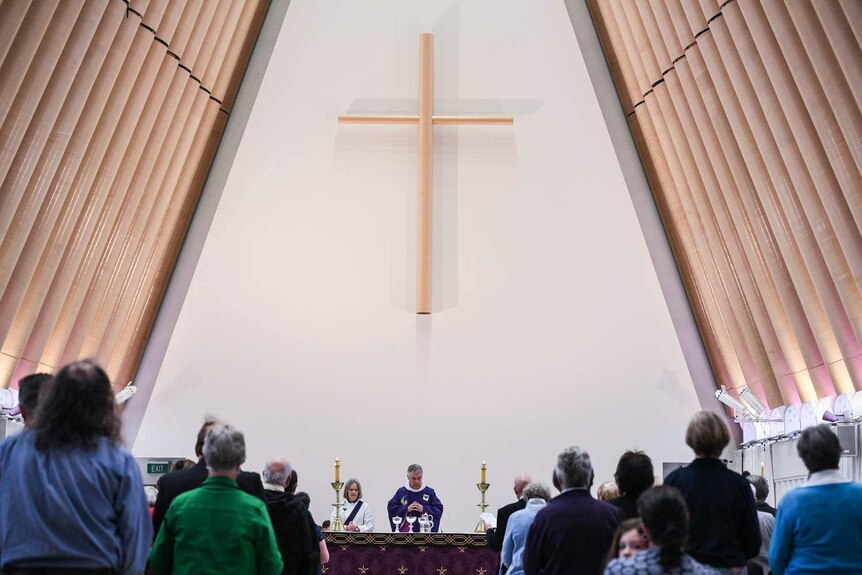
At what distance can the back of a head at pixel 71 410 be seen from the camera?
3.24 metres

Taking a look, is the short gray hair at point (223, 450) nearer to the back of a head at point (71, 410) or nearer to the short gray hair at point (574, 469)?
the back of a head at point (71, 410)

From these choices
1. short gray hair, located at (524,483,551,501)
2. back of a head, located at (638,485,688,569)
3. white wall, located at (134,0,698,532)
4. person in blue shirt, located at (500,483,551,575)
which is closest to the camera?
back of a head, located at (638,485,688,569)

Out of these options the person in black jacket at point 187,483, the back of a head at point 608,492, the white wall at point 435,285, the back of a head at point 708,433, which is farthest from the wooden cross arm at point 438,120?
the back of a head at point 708,433

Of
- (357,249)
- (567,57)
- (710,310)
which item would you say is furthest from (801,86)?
(357,249)

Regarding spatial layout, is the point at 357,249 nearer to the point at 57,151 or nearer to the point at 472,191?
the point at 472,191

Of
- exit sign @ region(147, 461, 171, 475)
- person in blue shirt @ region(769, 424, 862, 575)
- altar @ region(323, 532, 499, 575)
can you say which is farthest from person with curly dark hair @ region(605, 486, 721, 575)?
exit sign @ region(147, 461, 171, 475)


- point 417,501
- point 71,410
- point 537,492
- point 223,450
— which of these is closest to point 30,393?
point 71,410

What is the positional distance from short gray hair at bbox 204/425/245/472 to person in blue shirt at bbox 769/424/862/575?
7.07 ft

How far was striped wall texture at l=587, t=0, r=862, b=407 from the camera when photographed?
305 inches

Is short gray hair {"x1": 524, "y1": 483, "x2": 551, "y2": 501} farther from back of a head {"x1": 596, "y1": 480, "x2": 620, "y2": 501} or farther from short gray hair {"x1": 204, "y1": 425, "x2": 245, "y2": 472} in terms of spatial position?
short gray hair {"x1": 204, "y1": 425, "x2": 245, "y2": 472}

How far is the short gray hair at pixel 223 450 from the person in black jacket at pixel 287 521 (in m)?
1.20

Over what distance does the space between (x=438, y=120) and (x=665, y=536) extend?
8.84 meters

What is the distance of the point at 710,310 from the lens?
10.9 meters

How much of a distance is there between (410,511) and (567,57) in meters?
5.69
